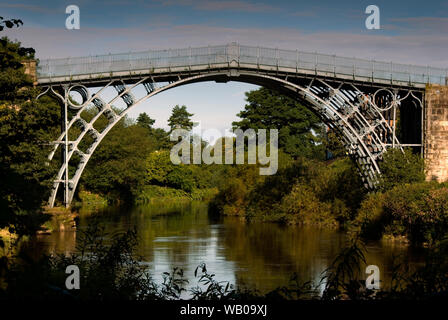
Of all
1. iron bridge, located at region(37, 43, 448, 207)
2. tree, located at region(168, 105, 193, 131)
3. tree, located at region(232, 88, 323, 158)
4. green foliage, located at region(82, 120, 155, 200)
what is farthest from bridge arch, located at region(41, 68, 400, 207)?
tree, located at region(168, 105, 193, 131)

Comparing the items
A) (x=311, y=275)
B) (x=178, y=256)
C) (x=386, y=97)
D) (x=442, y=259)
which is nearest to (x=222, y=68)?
(x=386, y=97)

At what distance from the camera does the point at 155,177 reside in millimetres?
70938

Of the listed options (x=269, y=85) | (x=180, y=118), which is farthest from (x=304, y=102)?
(x=180, y=118)

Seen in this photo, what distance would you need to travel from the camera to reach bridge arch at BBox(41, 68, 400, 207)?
33.5m

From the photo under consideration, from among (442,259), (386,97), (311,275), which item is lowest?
(311,275)

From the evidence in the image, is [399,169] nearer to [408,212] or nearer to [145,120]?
[408,212]

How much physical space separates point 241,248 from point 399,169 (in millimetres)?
10773

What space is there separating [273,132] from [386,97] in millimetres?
27823

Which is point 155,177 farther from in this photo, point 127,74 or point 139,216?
point 127,74

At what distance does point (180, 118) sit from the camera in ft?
317

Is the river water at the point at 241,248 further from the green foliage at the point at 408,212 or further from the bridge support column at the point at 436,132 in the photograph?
the bridge support column at the point at 436,132

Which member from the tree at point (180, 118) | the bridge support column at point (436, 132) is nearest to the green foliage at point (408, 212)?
the bridge support column at point (436, 132)

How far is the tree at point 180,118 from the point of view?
317ft

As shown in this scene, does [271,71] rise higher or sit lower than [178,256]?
higher
